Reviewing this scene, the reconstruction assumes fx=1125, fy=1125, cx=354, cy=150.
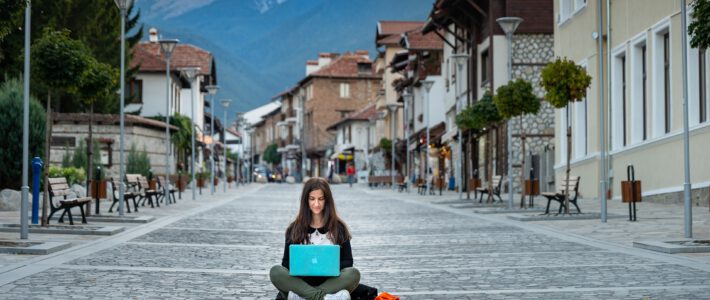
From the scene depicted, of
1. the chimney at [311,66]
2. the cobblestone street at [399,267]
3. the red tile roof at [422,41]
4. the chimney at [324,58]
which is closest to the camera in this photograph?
the cobblestone street at [399,267]

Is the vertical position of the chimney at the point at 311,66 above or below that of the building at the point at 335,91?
above

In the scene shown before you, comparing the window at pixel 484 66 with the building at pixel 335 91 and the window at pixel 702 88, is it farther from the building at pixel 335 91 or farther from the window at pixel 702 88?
the building at pixel 335 91

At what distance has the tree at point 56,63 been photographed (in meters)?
19.1

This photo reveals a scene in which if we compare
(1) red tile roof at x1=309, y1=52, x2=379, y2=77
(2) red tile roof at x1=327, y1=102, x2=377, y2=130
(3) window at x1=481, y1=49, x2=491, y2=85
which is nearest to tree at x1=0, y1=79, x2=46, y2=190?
(3) window at x1=481, y1=49, x2=491, y2=85

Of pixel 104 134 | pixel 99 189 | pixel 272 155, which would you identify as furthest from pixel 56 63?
pixel 272 155

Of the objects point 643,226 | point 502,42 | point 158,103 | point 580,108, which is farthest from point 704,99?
point 158,103

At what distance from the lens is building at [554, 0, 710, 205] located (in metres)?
25.9

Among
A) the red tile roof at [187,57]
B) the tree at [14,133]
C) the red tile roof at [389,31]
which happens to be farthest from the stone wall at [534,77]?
the red tile roof at [389,31]

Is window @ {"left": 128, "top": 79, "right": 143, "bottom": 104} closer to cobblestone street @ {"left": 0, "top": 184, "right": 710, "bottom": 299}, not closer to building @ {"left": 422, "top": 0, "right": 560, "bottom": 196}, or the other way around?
building @ {"left": 422, "top": 0, "right": 560, "bottom": 196}

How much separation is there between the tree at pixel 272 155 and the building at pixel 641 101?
113677mm

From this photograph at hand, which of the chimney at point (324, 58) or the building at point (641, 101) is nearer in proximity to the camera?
the building at point (641, 101)

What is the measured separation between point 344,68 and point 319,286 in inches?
4397

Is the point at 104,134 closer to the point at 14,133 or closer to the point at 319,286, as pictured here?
the point at 14,133

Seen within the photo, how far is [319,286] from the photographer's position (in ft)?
26.0
